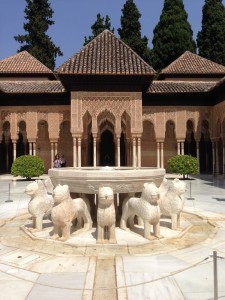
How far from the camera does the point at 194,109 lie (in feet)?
67.8

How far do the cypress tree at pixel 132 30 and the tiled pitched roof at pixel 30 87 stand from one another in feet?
50.3

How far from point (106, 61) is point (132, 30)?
19051mm

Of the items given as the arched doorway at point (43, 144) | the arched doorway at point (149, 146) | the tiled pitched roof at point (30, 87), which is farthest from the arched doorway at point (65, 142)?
the arched doorway at point (149, 146)

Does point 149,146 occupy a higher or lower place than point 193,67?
lower

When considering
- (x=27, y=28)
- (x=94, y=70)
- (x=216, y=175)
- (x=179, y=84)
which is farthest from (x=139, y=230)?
(x=27, y=28)

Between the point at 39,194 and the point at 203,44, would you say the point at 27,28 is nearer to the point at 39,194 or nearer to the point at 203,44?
the point at 203,44

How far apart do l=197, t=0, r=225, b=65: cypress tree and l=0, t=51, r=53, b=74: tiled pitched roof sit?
17722 mm

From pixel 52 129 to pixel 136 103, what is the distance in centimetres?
602

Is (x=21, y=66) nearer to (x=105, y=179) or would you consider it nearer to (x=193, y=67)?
(x=193, y=67)

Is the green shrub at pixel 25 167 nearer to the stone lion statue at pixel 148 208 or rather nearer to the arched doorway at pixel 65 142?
the arched doorway at pixel 65 142

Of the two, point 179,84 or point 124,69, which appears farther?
point 179,84

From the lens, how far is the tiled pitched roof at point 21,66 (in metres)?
24.4

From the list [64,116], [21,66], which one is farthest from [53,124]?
A: [21,66]

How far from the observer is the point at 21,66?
2508 centimetres
